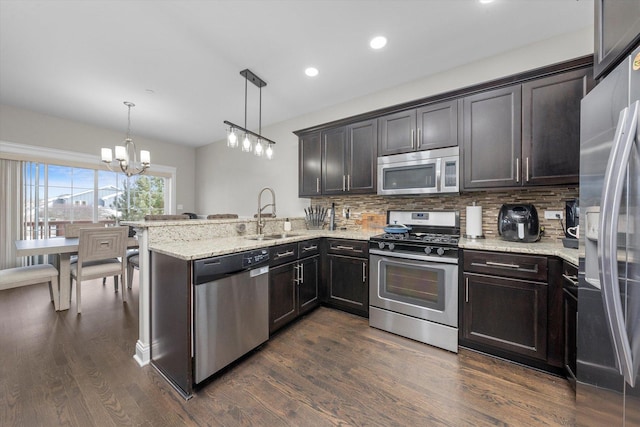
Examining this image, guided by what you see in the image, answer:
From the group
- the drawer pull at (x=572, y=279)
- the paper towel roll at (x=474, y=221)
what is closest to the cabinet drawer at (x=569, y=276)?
the drawer pull at (x=572, y=279)

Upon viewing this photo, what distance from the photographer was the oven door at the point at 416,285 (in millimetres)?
2012

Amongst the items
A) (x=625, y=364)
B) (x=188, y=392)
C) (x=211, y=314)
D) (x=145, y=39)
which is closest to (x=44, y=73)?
(x=145, y=39)

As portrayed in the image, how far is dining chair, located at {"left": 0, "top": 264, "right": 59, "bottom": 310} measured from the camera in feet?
8.00

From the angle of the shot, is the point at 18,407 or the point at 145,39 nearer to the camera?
the point at 18,407

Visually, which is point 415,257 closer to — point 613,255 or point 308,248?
point 308,248

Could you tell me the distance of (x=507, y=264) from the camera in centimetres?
180

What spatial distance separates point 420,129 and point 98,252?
3.98m

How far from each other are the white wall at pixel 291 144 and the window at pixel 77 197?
1.21 metres

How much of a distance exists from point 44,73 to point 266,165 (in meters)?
2.87

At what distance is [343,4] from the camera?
181 cm

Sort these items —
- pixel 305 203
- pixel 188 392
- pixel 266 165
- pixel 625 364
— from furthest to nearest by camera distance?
1. pixel 266 165
2. pixel 305 203
3. pixel 188 392
4. pixel 625 364

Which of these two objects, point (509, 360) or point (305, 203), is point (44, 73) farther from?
point (509, 360)

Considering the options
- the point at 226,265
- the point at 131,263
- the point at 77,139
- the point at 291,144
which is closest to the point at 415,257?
the point at 226,265

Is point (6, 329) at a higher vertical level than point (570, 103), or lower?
lower
